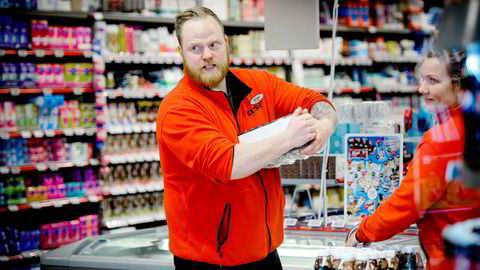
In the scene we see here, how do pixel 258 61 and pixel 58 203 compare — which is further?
pixel 258 61

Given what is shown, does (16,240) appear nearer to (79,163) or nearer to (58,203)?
(58,203)

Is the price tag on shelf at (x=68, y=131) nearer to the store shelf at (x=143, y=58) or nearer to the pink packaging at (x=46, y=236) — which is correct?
the store shelf at (x=143, y=58)

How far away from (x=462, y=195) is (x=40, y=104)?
526 centimetres

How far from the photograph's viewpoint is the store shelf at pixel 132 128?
612 centimetres

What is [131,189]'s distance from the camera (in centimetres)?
623

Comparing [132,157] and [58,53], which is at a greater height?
[58,53]

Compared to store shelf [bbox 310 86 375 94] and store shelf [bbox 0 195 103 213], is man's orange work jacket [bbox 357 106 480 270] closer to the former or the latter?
store shelf [bbox 0 195 103 213]

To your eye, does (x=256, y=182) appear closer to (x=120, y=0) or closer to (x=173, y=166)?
A: (x=173, y=166)

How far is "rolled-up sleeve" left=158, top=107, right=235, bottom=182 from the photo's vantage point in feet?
5.91

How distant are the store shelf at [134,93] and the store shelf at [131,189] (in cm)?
95

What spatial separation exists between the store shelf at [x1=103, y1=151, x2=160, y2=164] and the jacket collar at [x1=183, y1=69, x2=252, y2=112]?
405cm

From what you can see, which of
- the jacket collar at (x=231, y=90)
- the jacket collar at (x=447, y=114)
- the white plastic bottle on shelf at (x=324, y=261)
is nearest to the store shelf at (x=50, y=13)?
the jacket collar at (x=231, y=90)

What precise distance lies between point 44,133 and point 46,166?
13.0 inches

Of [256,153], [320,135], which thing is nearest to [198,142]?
[256,153]
